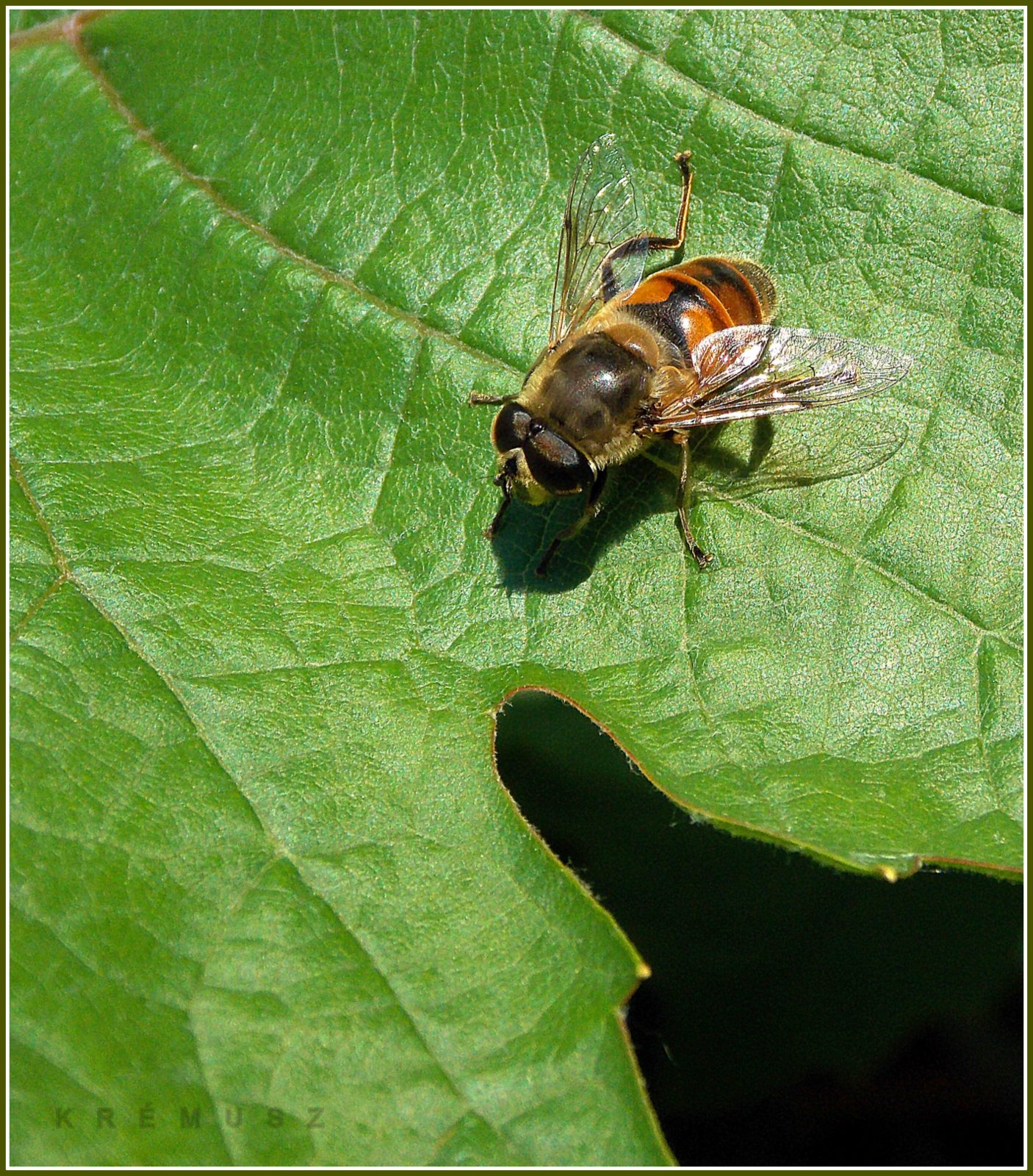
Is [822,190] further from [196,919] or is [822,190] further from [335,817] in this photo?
[196,919]

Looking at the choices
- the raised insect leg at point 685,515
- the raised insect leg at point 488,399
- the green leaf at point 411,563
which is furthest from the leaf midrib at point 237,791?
the raised insect leg at point 685,515

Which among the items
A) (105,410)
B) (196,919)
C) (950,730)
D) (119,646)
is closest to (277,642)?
(119,646)

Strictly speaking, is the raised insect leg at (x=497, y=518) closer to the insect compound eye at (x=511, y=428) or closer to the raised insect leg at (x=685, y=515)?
the insect compound eye at (x=511, y=428)

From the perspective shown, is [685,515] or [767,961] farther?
[767,961]

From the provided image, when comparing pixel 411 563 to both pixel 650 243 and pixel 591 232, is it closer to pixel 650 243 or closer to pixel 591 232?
pixel 591 232

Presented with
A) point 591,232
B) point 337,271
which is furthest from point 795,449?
point 337,271

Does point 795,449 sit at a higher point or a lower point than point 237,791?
higher
